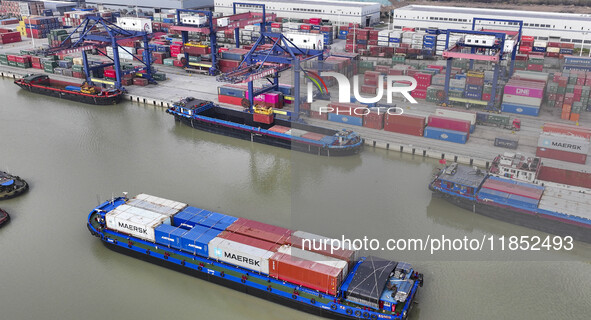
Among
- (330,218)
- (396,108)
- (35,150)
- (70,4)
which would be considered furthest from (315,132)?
(70,4)

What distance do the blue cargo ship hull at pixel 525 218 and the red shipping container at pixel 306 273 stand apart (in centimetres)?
1006

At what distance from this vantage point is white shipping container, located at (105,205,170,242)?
796 inches

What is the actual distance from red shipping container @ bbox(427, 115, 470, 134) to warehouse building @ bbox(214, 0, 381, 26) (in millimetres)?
42603

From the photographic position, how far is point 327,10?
7269 cm

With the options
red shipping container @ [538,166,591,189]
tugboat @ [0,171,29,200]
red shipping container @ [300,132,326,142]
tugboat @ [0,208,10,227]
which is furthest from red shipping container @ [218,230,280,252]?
red shipping container @ [538,166,591,189]

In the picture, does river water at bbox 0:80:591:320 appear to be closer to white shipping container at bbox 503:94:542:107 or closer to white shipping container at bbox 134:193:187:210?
white shipping container at bbox 134:193:187:210

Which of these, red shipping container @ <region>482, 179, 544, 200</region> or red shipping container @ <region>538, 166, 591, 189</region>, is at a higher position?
red shipping container @ <region>538, 166, 591, 189</region>

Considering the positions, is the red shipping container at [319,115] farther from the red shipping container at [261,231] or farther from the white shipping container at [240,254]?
the white shipping container at [240,254]

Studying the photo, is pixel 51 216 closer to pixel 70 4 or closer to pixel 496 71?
pixel 496 71

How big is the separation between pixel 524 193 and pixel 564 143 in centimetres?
751

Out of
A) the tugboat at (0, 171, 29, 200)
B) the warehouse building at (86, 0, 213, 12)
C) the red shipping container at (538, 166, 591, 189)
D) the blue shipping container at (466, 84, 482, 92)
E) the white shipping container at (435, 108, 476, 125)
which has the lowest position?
the tugboat at (0, 171, 29, 200)

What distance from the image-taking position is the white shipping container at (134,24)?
48531 millimetres

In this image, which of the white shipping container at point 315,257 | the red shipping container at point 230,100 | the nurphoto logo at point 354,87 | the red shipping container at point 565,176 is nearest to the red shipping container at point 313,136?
the nurphoto logo at point 354,87

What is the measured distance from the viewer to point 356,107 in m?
34.8
